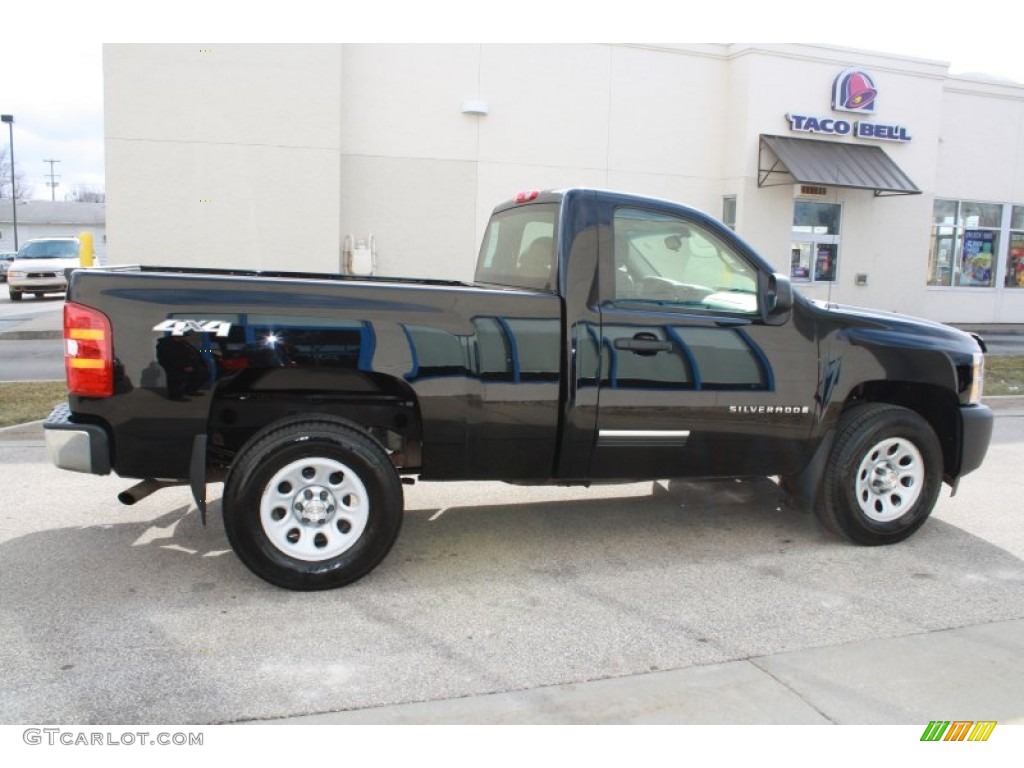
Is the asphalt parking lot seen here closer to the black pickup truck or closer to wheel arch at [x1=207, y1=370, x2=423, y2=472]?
the black pickup truck

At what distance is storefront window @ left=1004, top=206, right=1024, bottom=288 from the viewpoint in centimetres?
2309

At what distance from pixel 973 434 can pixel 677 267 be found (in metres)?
2.17

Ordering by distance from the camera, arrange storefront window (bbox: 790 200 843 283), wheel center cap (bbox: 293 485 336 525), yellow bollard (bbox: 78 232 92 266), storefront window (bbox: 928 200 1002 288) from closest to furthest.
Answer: wheel center cap (bbox: 293 485 336 525) → yellow bollard (bbox: 78 232 92 266) → storefront window (bbox: 790 200 843 283) → storefront window (bbox: 928 200 1002 288)

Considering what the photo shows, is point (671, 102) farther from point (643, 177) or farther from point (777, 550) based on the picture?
point (777, 550)

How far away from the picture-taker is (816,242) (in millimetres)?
20344

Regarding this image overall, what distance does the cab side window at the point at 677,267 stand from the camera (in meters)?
4.72

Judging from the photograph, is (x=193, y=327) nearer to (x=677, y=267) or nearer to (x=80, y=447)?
(x=80, y=447)

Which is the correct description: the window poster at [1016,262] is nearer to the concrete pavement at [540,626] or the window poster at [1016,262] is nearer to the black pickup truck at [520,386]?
the concrete pavement at [540,626]

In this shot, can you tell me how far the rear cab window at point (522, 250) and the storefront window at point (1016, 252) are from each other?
22.1m

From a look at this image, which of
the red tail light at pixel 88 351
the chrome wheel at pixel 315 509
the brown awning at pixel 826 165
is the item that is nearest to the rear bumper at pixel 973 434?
the chrome wheel at pixel 315 509

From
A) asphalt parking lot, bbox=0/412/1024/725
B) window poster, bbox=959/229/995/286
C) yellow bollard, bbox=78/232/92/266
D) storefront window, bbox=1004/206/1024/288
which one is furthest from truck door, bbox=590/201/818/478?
storefront window, bbox=1004/206/1024/288

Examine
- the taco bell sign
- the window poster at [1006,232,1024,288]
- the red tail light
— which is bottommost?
the red tail light

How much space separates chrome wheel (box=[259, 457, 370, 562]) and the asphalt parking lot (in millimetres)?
240

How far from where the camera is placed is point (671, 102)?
18922 millimetres
